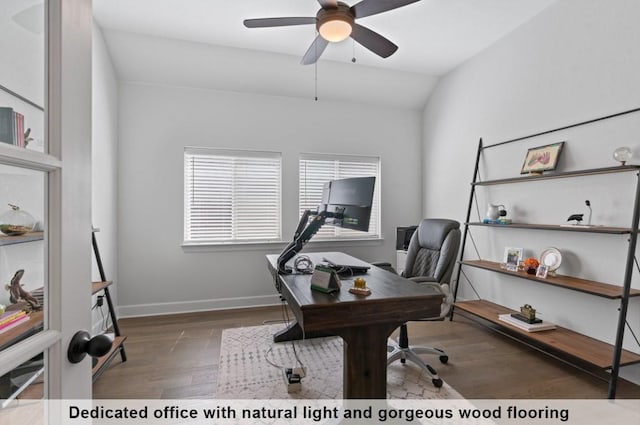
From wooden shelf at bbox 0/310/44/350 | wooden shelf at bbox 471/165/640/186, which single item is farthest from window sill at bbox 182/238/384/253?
wooden shelf at bbox 0/310/44/350

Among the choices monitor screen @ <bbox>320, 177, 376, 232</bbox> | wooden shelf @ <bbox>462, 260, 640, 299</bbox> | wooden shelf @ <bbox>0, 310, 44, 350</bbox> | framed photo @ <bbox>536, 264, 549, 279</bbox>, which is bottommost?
wooden shelf @ <bbox>462, 260, 640, 299</bbox>

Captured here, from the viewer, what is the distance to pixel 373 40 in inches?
86.0

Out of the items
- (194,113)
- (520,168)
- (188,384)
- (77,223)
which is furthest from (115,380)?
(520,168)

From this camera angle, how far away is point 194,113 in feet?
11.5

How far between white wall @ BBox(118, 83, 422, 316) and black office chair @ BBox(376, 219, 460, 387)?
1.43 m

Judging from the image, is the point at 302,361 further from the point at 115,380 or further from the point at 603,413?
the point at 603,413

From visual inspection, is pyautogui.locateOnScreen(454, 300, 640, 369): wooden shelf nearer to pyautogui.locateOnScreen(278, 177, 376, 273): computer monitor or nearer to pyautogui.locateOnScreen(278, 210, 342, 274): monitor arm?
pyautogui.locateOnScreen(278, 177, 376, 273): computer monitor

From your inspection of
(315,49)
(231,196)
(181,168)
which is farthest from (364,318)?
(181,168)

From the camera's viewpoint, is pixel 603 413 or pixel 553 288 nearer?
pixel 603 413

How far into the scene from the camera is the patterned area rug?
1953 millimetres

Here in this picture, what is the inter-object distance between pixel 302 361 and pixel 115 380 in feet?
4.28

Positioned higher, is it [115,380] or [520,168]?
[520,168]

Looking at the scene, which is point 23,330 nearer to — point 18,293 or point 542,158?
point 18,293

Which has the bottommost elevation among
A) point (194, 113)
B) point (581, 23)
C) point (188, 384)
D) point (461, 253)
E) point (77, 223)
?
point (188, 384)
